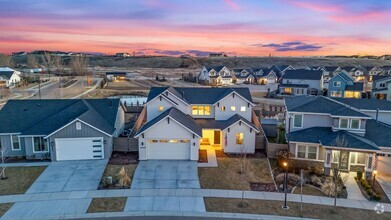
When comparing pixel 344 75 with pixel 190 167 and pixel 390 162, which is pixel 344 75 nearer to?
pixel 390 162

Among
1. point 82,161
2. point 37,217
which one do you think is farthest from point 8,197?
point 82,161

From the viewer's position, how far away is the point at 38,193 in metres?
20.7

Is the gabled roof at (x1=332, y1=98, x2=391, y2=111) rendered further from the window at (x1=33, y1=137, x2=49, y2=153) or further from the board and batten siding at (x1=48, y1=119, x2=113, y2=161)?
the window at (x1=33, y1=137, x2=49, y2=153)

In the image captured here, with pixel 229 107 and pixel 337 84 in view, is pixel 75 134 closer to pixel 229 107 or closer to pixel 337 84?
pixel 229 107

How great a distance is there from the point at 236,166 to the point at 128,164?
926 cm

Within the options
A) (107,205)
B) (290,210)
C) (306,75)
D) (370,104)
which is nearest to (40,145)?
(107,205)

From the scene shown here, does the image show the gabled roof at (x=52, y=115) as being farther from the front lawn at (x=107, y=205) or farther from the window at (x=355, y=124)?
the window at (x=355, y=124)

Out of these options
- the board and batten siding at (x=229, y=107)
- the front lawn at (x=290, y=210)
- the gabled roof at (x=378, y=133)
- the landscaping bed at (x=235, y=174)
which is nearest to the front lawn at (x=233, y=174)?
the landscaping bed at (x=235, y=174)

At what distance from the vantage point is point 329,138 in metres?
25.7

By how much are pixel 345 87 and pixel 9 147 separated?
5812 cm

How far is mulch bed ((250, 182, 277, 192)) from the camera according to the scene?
2172 centimetres

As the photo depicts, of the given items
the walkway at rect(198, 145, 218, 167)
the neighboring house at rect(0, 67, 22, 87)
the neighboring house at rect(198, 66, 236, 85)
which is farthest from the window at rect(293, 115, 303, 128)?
the neighboring house at rect(0, 67, 22, 87)

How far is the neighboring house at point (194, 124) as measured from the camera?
2680 centimetres

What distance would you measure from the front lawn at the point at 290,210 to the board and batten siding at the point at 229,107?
14462 mm
